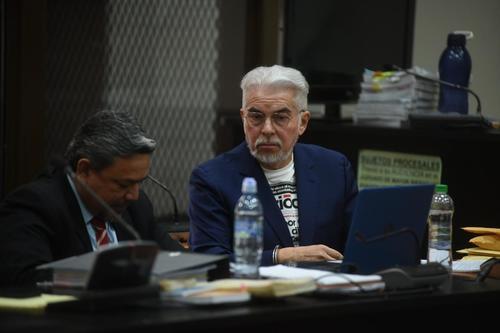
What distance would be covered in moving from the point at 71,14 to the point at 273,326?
265 cm

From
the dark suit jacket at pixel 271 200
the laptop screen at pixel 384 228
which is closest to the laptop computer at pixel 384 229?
the laptop screen at pixel 384 228

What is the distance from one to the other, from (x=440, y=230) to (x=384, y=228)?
756mm

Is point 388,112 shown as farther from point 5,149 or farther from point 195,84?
point 5,149

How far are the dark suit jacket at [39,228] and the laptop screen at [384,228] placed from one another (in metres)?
0.66

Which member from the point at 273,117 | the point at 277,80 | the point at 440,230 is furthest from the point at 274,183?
the point at 440,230

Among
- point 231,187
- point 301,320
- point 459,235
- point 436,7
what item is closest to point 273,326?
point 301,320

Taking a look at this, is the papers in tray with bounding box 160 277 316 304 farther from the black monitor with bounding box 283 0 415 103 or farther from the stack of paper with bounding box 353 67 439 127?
the black monitor with bounding box 283 0 415 103

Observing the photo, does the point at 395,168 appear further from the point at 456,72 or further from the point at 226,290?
the point at 226,290

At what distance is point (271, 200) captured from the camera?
11.0ft

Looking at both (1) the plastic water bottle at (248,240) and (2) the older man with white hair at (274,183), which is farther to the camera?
(2) the older man with white hair at (274,183)

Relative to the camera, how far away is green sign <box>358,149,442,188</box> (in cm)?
452

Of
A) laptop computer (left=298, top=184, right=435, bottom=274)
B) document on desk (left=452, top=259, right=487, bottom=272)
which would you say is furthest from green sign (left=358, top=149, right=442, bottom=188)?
laptop computer (left=298, top=184, right=435, bottom=274)

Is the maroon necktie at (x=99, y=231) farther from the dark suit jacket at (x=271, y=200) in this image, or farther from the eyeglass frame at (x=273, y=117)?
the eyeglass frame at (x=273, y=117)

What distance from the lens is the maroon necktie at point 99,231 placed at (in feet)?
9.38
